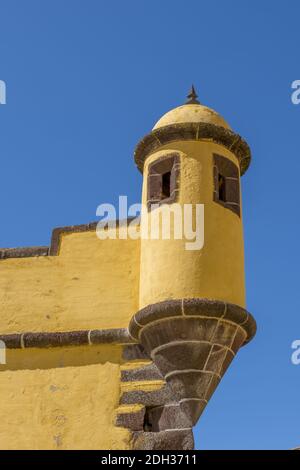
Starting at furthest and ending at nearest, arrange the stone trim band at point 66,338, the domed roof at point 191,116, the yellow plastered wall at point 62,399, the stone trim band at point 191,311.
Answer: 1. the domed roof at point 191,116
2. the stone trim band at point 66,338
3. the yellow plastered wall at point 62,399
4. the stone trim band at point 191,311

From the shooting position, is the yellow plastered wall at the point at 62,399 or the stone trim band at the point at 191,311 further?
the yellow plastered wall at the point at 62,399

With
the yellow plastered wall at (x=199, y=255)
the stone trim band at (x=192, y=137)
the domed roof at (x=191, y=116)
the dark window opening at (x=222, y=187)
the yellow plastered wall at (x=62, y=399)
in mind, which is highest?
the domed roof at (x=191, y=116)

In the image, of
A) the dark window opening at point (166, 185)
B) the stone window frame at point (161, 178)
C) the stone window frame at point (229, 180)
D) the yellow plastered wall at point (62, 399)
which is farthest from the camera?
the dark window opening at point (166, 185)

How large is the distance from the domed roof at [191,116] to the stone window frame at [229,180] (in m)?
0.47

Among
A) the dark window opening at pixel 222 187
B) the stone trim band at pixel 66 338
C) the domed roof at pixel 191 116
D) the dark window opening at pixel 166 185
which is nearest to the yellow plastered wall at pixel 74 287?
the stone trim band at pixel 66 338

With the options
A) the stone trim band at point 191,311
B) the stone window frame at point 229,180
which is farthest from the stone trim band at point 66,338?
the stone window frame at point 229,180

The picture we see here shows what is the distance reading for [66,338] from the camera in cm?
883

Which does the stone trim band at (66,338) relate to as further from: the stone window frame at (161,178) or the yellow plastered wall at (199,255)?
the stone window frame at (161,178)

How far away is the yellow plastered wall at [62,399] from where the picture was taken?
27.2 ft

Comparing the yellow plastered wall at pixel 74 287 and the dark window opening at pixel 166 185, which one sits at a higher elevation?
the dark window opening at pixel 166 185

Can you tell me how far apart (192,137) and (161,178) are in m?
0.58

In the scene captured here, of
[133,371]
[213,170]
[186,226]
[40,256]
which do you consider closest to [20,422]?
[133,371]

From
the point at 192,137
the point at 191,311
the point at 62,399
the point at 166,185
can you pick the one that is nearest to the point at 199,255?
the point at 191,311
